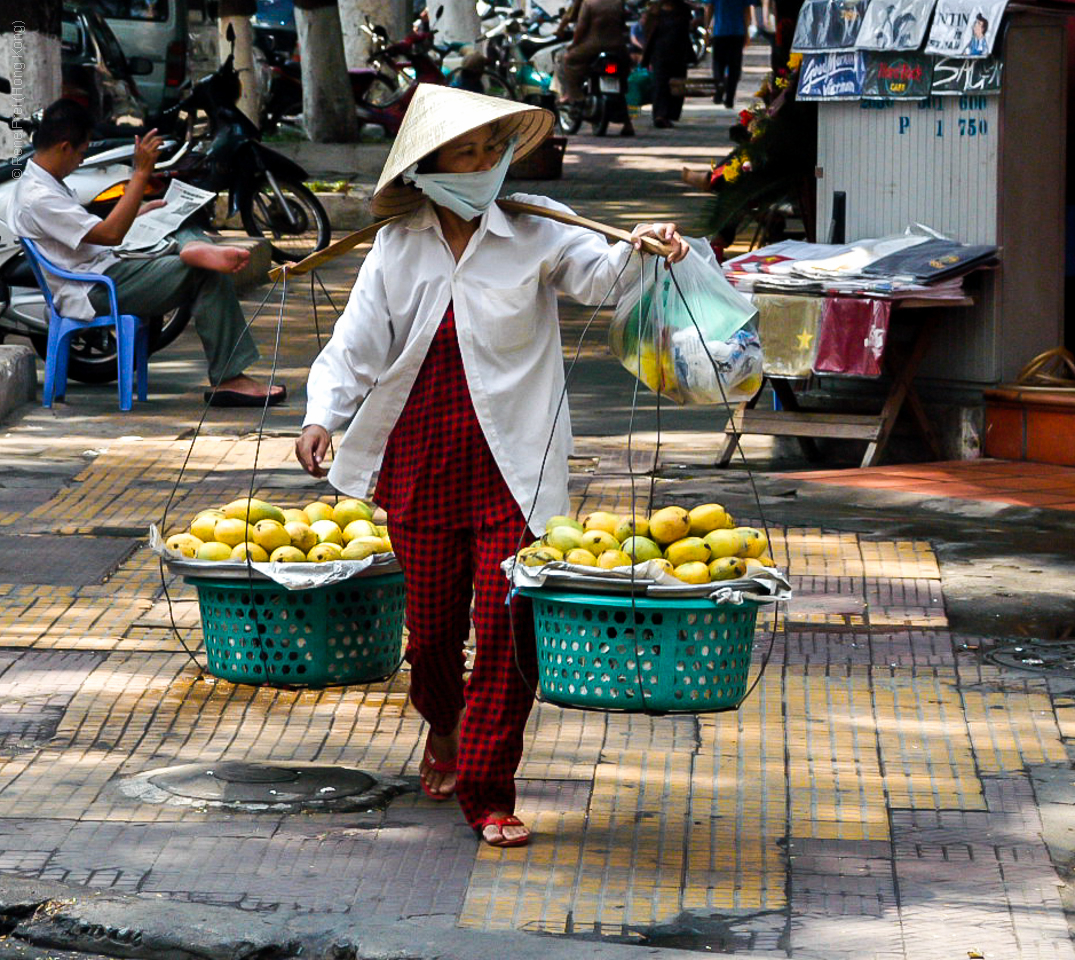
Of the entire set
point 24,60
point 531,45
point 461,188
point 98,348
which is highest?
point 531,45

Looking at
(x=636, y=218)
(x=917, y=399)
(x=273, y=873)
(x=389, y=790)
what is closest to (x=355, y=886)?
(x=273, y=873)

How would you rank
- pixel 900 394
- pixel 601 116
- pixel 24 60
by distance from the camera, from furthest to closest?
pixel 601 116, pixel 24 60, pixel 900 394

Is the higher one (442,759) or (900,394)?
(900,394)

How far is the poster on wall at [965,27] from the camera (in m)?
8.52

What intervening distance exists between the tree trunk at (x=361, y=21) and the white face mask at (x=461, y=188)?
1933 cm

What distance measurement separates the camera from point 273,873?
4.45 metres

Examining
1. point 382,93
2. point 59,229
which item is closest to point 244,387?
point 59,229

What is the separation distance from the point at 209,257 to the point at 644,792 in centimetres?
550

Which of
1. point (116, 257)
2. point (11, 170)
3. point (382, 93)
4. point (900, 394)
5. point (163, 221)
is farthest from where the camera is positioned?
point (382, 93)

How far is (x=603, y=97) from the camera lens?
85.8 ft

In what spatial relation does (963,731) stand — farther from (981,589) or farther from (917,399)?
(917,399)

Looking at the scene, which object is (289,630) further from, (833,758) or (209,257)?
(209,257)

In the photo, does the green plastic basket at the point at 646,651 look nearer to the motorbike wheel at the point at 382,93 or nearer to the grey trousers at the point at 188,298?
the grey trousers at the point at 188,298

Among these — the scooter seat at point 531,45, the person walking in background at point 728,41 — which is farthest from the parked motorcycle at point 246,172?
the person walking in background at point 728,41
